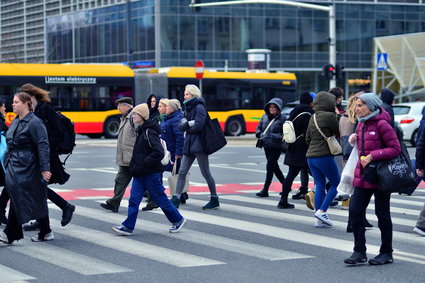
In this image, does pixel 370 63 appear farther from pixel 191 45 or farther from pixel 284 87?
pixel 284 87

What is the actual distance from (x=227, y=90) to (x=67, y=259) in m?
31.8

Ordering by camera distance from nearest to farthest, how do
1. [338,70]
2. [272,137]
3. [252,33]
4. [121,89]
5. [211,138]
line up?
1. [211,138]
2. [272,137]
3. [338,70]
4. [121,89]
5. [252,33]

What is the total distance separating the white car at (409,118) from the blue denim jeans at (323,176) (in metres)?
18.7

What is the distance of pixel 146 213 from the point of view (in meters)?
12.7

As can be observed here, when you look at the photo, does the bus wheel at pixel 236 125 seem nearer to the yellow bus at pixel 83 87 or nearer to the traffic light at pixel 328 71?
the yellow bus at pixel 83 87

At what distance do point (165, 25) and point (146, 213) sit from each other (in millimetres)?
50862

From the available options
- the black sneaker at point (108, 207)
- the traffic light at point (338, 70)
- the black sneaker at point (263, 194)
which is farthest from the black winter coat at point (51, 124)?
the traffic light at point (338, 70)

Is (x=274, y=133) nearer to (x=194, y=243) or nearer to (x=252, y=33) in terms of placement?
(x=194, y=243)

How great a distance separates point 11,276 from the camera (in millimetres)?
7883

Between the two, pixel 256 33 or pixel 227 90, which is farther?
pixel 256 33

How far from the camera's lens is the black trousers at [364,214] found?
8.48 meters

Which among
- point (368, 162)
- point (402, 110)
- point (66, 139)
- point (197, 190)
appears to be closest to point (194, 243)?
point (66, 139)

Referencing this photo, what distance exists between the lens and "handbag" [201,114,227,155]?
13.0 m

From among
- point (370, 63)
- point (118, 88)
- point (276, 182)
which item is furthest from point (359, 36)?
point (276, 182)
